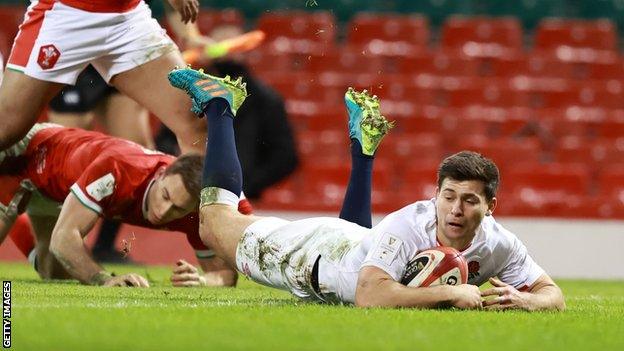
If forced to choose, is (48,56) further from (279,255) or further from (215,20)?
(215,20)

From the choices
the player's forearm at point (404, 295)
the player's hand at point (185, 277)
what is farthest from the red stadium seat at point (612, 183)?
the player's forearm at point (404, 295)

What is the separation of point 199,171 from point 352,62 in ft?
30.7

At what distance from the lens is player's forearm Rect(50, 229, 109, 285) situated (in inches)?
300

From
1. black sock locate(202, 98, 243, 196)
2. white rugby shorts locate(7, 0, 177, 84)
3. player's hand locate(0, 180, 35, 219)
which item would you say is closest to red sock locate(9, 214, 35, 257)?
player's hand locate(0, 180, 35, 219)

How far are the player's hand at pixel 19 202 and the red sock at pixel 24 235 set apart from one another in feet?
2.80

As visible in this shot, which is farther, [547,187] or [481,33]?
[481,33]

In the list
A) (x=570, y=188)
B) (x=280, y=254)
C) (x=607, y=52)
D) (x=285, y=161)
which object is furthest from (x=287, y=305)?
(x=607, y=52)

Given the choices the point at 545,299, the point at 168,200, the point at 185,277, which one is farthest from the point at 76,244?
the point at 545,299

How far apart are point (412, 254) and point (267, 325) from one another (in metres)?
0.93

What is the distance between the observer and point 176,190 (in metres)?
7.55

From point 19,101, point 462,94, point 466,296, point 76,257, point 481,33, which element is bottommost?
point 76,257

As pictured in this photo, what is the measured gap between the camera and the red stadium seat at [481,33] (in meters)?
17.3

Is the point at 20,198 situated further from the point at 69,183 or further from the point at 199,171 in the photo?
the point at 199,171

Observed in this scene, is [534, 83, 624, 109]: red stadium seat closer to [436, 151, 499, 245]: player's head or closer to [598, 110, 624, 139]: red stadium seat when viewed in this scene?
[598, 110, 624, 139]: red stadium seat
